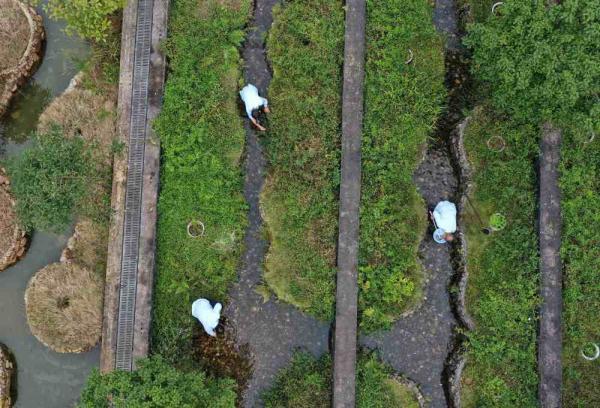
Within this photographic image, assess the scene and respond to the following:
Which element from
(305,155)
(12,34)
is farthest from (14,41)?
(305,155)

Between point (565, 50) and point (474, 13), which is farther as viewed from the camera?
point (474, 13)

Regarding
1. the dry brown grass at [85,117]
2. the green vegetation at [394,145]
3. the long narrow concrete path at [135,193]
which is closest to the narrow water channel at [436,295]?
the green vegetation at [394,145]

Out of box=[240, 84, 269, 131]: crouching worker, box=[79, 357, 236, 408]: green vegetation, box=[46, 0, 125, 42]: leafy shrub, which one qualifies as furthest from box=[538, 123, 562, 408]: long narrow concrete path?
box=[46, 0, 125, 42]: leafy shrub

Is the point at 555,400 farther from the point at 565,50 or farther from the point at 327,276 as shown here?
the point at 565,50

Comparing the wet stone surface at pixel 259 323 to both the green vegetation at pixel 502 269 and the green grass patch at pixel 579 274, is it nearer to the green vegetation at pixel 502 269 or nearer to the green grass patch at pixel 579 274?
the green vegetation at pixel 502 269

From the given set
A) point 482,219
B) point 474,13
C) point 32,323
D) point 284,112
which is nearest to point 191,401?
point 32,323
